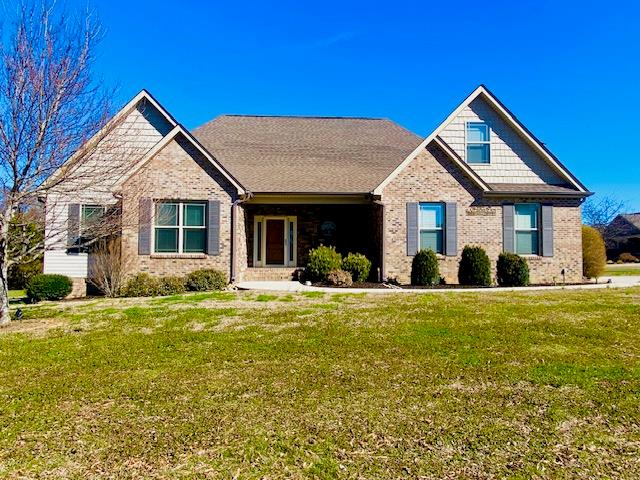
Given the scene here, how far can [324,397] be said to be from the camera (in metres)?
4.32

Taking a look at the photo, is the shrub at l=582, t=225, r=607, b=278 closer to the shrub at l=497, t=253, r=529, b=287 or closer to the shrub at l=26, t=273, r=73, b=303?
the shrub at l=497, t=253, r=529, b=287

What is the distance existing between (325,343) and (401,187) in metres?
9.14

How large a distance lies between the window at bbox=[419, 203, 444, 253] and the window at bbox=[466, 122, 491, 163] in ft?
8.65

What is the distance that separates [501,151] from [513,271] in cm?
458

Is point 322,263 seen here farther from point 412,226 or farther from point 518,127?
point 518,127

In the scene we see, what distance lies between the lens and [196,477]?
292 centimetres

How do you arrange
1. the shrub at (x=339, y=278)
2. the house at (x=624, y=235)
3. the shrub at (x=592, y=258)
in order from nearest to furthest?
1. the shrub at (x=339, y=278)
2. the shrub at (x=592, y=258)
3. the house at (x=624, y=235)

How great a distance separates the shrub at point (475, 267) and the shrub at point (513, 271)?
2.03 ft

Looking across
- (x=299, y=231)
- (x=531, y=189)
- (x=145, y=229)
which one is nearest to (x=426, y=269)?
(x=531, y=189)

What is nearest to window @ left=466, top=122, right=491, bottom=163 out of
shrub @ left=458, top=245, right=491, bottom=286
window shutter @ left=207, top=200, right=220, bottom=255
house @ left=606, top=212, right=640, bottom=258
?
shrub @ left=458, top=245, right=491, bottom=286

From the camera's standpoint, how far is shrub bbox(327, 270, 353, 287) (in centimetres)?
1361

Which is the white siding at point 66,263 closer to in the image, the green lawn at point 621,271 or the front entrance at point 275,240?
the front entrance at point 275,240

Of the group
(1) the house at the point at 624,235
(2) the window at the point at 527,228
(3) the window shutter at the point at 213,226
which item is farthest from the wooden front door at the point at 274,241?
(1) the house at the point at 624,235

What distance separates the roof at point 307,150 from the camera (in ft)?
51.3
